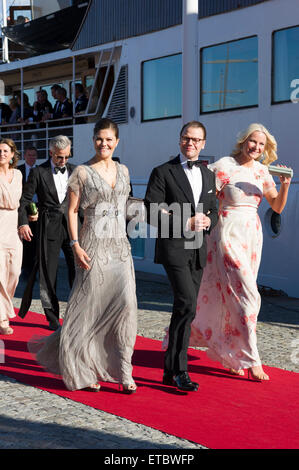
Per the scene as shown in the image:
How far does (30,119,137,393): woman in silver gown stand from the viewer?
5.58 m

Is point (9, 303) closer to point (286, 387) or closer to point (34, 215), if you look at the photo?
point (34, 215)

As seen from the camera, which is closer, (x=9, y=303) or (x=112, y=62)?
(x=9, y=303)

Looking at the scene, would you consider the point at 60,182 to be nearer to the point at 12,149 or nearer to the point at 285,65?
the point at 12,149

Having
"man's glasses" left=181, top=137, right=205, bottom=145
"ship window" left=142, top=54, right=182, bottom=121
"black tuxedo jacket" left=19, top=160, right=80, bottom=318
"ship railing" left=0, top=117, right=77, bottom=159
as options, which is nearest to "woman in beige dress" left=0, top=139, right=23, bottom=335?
"black tuxedo jacket" left=19, top=160, right=80, bottom=318

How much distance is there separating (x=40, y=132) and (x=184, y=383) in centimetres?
1515

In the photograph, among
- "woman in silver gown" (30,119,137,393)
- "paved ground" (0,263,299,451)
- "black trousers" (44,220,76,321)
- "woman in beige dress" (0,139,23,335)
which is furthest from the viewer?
"black trousers" (44,220,76,321)

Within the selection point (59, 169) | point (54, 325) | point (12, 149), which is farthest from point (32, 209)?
point (54, 325)

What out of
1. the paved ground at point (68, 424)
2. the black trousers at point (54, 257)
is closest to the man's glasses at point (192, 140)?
the paved ground at point (68, 424)

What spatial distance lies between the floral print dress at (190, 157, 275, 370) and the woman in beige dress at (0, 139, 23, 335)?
283cm

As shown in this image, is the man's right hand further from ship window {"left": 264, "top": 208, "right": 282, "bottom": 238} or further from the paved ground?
ship window {"left": 264, "top": 208, "right": 282, "bottom": 238}

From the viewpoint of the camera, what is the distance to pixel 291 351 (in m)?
7.33

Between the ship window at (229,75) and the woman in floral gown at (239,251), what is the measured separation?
715 cm
